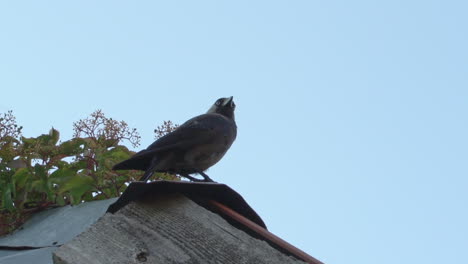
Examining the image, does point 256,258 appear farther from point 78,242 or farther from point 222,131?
point 222,131

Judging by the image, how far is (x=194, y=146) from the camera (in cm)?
455

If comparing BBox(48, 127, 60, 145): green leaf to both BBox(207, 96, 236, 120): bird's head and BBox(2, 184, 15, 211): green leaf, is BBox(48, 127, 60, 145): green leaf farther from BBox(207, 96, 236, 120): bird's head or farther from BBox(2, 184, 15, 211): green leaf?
BBox(207, 96, 236, 120): bird's head

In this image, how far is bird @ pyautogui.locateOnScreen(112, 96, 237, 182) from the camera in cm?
434

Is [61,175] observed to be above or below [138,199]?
above

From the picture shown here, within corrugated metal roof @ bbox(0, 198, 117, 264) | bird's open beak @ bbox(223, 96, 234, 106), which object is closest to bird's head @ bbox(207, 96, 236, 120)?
bird's open beak @ bbox(223, 96, 234, 106)

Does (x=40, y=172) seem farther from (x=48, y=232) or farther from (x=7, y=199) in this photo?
(x=48, y=232)

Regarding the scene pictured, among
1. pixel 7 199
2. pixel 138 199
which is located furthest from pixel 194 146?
pixel 138 199

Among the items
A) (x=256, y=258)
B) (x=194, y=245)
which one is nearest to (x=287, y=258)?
(x=256, y=258)

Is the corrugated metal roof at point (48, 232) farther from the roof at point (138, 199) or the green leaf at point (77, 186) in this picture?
the green leaf at point (77, 186)

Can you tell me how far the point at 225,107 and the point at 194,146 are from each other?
135cm

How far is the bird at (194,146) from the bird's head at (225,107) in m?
0.75

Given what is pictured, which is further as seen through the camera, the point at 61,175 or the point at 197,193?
the point at 61,175

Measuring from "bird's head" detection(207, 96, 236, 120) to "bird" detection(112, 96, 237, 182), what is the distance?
749 mm

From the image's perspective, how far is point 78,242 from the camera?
157cm
